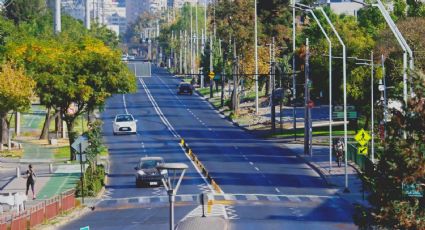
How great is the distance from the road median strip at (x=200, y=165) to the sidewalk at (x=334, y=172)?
19.6 feet

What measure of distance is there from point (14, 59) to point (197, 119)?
2932cm

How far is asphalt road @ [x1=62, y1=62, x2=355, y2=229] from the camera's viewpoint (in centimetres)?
4947

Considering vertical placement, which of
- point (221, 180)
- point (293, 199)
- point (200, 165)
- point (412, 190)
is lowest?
point (293, 199)

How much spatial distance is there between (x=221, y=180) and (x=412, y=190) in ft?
128

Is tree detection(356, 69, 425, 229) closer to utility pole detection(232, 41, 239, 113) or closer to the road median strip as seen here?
the road median strip

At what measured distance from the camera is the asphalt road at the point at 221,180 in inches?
1948

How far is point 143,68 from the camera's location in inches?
5487

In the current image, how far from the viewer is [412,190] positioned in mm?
26844

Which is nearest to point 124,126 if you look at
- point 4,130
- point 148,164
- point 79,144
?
point 4,130

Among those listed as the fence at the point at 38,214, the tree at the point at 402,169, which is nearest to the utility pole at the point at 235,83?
the fence at the point at 38,214

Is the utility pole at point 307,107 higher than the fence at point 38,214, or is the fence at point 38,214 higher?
the utility pole at point 307,107

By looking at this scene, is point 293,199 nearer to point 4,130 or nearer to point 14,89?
point 14,89

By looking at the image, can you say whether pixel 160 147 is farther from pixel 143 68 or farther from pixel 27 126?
pixel 143 68

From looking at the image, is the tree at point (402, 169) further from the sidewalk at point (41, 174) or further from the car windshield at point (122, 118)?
the car windshield at point (122, 118)
